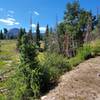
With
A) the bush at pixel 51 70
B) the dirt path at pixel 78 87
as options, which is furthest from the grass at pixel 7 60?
the dirt path at pixel 78 87

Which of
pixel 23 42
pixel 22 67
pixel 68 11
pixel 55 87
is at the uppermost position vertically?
pixel 68 11

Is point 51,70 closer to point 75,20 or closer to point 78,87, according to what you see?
point 78,87

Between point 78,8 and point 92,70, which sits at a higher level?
point 78,8

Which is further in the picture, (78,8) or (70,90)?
(78,8)

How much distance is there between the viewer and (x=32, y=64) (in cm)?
1358

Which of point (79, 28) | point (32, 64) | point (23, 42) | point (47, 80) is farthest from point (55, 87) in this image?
point (79, 28)

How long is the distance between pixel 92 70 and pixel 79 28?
36.9 metres

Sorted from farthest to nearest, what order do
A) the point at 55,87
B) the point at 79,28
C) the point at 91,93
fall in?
→ the point at 79,28, the point at 55,87, the point at 91,93

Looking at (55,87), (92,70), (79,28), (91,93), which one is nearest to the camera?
(91,93)

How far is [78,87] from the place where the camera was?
12.4 metres

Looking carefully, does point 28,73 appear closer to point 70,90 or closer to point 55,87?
point 55,87

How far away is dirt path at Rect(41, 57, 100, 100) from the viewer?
11555 mm

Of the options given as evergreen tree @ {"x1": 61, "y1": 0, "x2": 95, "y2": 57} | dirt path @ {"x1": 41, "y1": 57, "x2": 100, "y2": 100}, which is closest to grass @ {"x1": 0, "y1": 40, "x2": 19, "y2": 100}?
dirt path @ {"x1": 41, "y1": 57, "x2": 100, "y2": 100}

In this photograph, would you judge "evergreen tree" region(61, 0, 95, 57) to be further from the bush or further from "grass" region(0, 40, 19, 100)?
the bush
